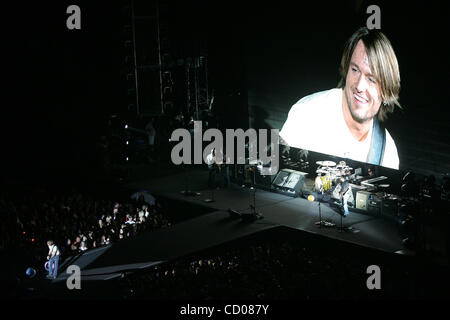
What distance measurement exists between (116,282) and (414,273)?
5.54m

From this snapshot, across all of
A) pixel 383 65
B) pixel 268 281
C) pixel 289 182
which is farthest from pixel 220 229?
pixel 383 65

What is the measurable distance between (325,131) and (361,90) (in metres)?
1.70

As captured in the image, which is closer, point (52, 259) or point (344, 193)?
point (52, 259)

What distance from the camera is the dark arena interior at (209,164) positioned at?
11.5m

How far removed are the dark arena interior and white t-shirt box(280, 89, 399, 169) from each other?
3.6 inches

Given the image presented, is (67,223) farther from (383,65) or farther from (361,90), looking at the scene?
(383,65)

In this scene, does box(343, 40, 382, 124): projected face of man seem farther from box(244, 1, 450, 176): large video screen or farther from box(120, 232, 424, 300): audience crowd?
box(120, 232, 424, 300): audience crowd

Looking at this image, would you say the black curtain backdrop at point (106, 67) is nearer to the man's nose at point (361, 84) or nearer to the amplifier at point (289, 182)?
the man's nose at point (361, 84)

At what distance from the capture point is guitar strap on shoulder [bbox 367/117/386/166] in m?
15.0

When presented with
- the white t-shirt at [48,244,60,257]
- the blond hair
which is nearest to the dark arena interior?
the white t-shirt at [48,244,60,257]

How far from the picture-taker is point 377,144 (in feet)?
49.6

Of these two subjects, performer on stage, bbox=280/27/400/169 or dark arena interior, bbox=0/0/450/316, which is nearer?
dark arena interior, bbox=0/0/450/316

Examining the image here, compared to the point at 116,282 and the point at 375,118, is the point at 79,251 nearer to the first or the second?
the point at 116,282

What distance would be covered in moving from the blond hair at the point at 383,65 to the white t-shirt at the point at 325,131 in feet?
2.50
